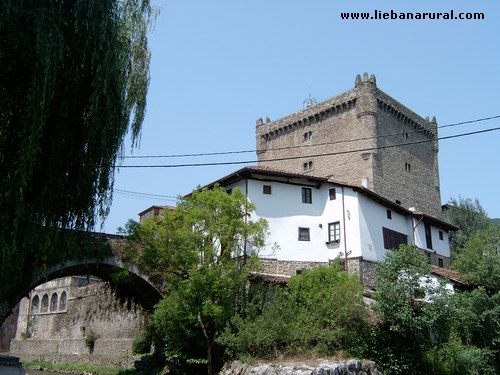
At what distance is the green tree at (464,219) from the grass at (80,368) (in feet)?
99.4

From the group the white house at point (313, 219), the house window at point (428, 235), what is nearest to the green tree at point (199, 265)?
the white house at point (313, 219)

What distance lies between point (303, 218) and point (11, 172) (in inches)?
880

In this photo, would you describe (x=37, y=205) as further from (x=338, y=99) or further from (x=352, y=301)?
(x=338, y=99)

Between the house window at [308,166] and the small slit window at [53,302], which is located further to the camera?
the small slit window at [53,302]

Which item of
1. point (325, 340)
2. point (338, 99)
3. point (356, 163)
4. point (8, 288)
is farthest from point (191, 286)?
point (338, 99)

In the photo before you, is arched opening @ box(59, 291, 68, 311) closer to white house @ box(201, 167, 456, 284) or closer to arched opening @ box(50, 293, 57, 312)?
arched opening @ box(50, 293, 57, 312)

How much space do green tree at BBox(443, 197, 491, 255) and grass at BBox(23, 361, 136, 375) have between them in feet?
99.4

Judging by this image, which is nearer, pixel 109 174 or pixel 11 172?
pixel 11 172

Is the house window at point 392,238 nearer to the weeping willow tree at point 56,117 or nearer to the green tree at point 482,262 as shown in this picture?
the green tree at point 482,262

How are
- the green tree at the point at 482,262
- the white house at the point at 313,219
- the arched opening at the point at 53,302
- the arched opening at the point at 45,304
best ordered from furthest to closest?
the arched opening at the point at 45,304 → the arched opening at the point at 53,302 → the white house at the point at 313,219 → the green tree at the point at 482,262

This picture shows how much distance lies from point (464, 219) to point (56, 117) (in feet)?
156

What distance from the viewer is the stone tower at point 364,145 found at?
1694 inches

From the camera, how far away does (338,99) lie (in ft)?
151

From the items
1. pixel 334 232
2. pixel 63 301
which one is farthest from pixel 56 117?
pixel 63 301
